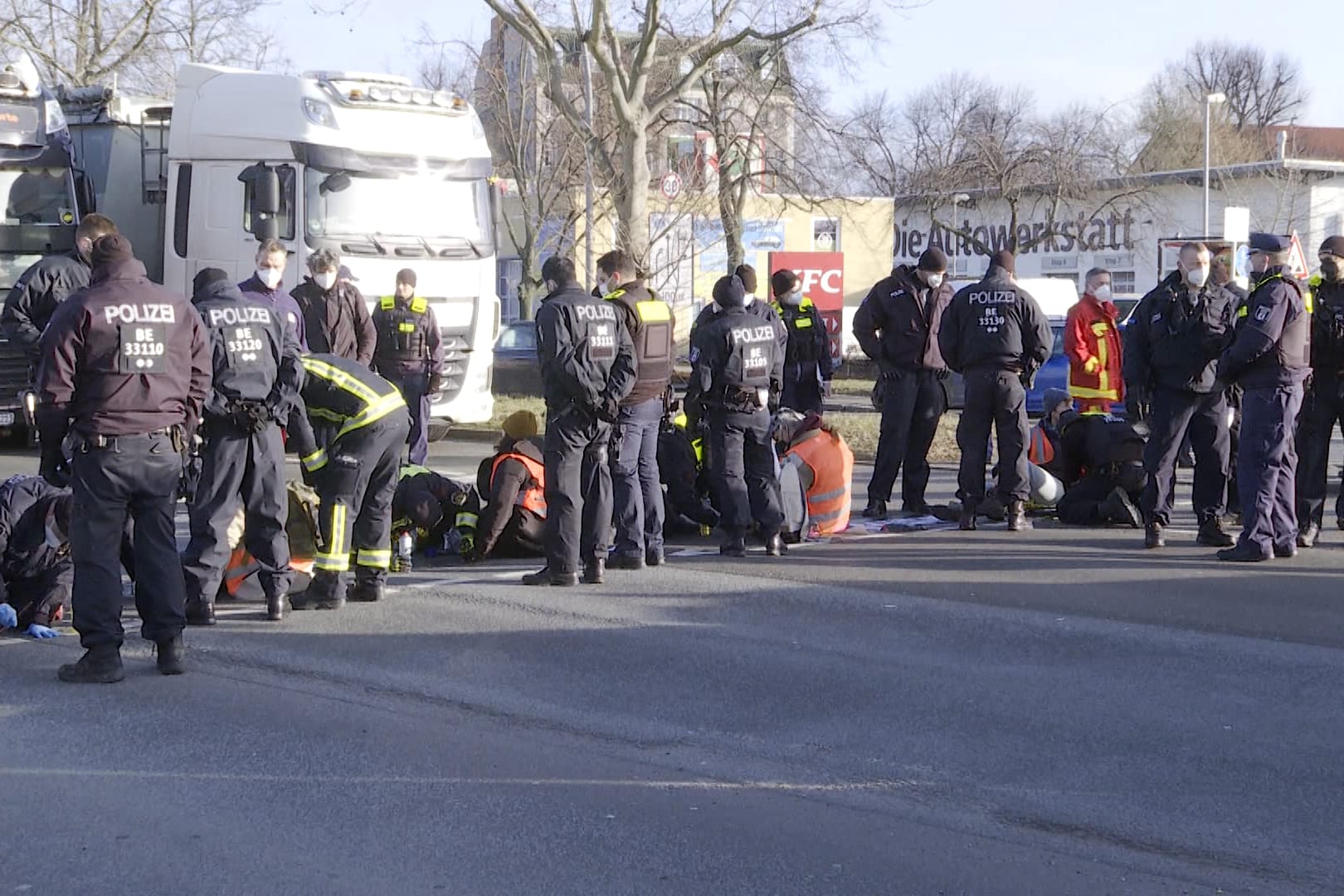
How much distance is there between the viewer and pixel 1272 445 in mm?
9891

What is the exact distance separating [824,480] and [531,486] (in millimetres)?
2218

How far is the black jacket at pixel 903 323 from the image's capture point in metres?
11.9

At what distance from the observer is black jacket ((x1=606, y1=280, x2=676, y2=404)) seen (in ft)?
31.2

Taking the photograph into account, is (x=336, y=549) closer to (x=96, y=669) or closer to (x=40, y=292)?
(x=96, y=669)

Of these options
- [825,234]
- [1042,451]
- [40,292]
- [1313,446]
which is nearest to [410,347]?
[40,292]

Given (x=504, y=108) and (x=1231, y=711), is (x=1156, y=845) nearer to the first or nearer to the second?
(x=1231, y=711)

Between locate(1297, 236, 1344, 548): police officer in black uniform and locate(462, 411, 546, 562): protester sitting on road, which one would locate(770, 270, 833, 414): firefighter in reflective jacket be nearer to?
locate(462, 411, 546, 562): protester sitting on road

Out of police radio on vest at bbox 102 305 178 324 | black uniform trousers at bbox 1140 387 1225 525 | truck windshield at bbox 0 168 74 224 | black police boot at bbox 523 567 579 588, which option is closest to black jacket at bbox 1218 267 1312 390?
black uniform trousers at bbox 1140 387 1225 525

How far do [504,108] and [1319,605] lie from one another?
31.7m

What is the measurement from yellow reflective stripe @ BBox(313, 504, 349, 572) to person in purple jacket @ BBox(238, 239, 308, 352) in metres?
1.82

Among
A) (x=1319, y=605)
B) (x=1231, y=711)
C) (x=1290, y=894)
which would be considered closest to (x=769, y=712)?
(x=1231, y=711)

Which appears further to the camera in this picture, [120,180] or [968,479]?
[120,180]

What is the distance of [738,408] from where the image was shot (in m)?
10.2

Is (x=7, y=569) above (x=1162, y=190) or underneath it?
underneath
